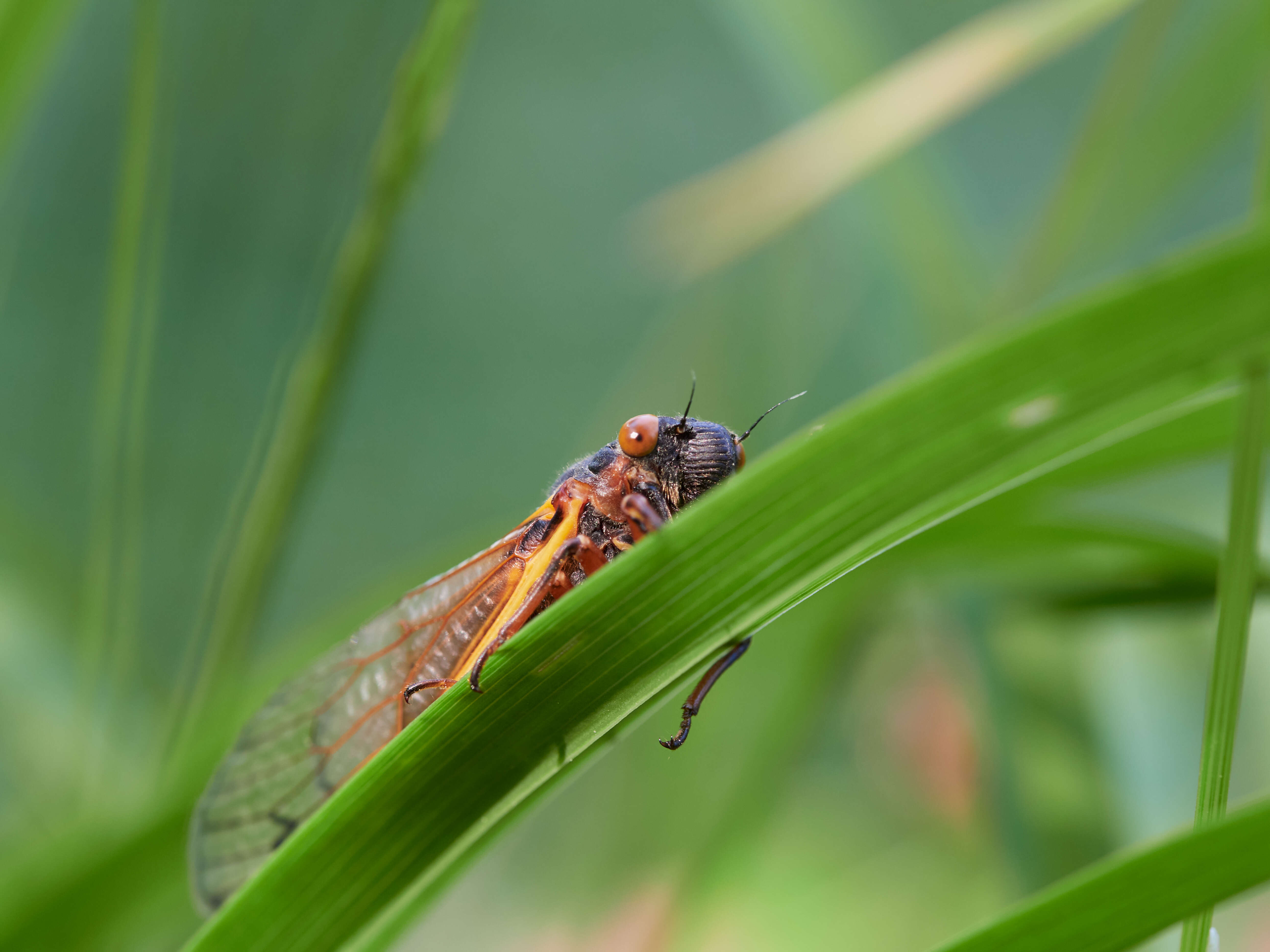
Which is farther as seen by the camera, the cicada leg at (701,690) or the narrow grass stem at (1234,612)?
the cicada leg at (701,690)

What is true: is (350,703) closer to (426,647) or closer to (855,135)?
(426,647)

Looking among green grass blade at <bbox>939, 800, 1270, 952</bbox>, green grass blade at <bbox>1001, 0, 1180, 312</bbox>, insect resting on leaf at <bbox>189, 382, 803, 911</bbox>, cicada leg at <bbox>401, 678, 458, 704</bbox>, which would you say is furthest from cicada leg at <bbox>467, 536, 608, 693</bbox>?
green grass blade at <bbox>1001, 0, 1180, 312</bbox>

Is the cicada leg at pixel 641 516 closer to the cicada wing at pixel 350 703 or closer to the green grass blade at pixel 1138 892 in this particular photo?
the cicada wing at pixel 350 703

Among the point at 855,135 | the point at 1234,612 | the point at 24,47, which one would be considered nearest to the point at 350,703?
the point at 24,47

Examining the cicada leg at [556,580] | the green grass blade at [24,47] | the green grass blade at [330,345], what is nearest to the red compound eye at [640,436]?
the cicada leg at [556,580]

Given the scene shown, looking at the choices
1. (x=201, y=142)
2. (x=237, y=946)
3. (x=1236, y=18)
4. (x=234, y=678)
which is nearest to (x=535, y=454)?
(x=201, y=142)

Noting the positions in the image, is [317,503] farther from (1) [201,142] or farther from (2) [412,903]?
(2) [412,903]

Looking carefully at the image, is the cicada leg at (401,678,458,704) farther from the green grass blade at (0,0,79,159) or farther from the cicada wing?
the green grass blade at (0,0,79,159)
